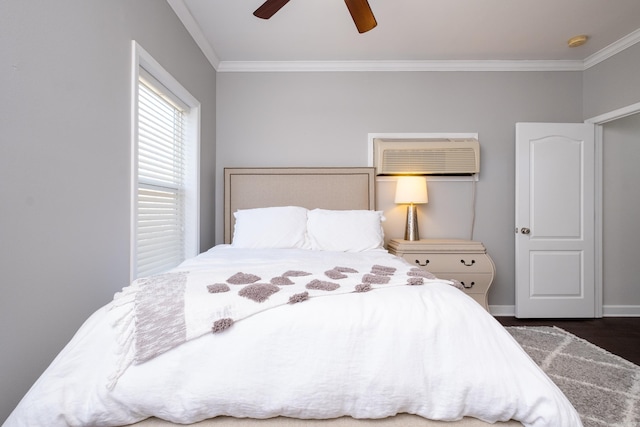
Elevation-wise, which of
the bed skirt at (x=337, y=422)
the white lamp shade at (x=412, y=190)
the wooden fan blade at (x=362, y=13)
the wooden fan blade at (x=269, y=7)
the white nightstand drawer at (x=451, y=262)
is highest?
the wooden fan blade at (x=269, y=7)

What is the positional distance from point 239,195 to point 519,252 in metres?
2.90

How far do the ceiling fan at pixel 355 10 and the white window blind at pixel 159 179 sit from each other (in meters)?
0.88

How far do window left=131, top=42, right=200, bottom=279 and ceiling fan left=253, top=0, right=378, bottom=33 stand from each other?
2.58 ft

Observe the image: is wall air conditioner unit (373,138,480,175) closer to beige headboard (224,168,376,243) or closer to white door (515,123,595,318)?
beige headboard (224,168,376,243)

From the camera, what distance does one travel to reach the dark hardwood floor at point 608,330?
2.45m

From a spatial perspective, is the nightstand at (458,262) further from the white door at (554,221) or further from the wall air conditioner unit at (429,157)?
the wall air conditioner unit at (429,157)

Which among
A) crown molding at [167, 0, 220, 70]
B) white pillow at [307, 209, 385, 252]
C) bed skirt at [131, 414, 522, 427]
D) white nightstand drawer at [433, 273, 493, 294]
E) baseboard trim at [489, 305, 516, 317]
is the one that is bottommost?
baseboard trim at [489, 305, 516, 317]

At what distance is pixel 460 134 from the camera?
3.24 meters

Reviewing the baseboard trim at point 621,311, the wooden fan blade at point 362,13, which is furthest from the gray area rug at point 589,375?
the wooden fan blade at point 362,13

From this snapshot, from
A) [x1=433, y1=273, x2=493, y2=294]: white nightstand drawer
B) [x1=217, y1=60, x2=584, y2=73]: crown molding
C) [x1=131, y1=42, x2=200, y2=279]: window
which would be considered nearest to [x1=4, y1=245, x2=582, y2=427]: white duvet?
[x1=131, y1=42, x2=200, y2=279]: window

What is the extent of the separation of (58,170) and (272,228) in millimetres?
1534

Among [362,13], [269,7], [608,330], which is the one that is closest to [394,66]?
[362,13]

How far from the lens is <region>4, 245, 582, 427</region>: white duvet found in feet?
3.12

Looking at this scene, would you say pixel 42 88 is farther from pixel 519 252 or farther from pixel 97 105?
pixel 519 252
